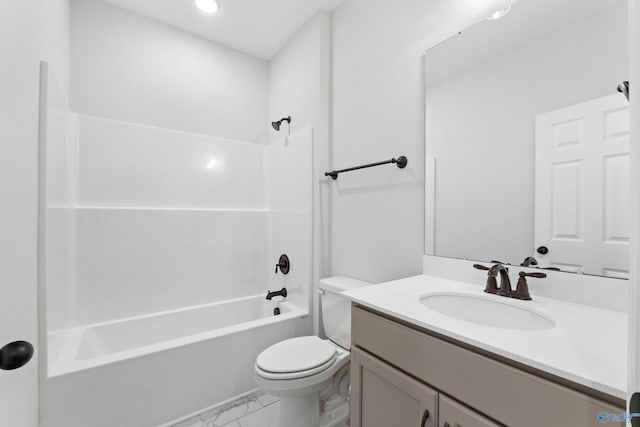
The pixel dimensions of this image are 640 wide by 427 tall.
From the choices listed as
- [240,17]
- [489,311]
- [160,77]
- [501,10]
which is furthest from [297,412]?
[240,17]

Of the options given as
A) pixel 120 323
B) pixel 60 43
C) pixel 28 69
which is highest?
pixel 60 43

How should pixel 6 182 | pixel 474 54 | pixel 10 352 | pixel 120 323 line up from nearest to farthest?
A: pixel 10 352
pixel 6 182
pixel 474 54
pixel 120 323

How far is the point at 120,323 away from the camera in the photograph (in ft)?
Answer: 6.43

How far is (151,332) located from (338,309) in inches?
56.8

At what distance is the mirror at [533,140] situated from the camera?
898 mm

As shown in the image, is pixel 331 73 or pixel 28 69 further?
pixel 331 73

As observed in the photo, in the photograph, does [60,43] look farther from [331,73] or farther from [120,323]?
[120,323]

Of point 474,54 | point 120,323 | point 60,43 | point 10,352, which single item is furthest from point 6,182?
point 474,54

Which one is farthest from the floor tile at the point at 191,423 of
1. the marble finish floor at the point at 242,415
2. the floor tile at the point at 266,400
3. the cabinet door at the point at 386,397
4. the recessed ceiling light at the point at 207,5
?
the recessed ceiling light at the point at 207,5

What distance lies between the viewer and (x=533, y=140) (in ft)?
3.52

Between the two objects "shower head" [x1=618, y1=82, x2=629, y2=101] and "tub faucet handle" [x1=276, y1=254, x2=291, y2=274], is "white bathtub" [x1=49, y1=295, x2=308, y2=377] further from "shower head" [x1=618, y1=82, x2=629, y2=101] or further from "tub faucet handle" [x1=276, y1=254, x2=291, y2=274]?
"shower head" [x1=618, y1=82, x2=629, y2=101]

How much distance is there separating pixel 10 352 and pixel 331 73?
211 cm

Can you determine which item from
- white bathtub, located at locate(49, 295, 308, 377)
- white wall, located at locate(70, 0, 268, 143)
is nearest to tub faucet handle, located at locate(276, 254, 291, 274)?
white bathtub, located at locate(49, 295, 308, 377)

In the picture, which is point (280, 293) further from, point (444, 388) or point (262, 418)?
point (444, 388)
